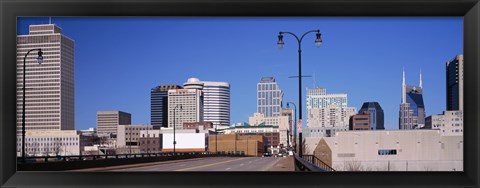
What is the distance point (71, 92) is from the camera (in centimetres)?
1538

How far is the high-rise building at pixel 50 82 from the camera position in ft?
42.0

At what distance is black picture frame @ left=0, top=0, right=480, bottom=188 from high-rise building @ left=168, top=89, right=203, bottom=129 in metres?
9.12

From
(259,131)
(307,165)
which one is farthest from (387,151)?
(307,165)

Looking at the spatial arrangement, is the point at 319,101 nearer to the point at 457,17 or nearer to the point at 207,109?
the point at 207,109

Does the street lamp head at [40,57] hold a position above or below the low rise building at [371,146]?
above

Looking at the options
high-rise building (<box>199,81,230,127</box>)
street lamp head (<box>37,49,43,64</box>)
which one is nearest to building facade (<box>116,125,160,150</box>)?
high-rise building (<box>199,81,230,127</box>)

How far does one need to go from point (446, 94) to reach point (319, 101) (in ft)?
41.7

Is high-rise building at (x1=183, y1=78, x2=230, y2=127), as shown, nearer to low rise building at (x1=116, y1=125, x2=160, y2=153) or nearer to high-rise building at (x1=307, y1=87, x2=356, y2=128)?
low rise building at (x1=116, y1=125, x2=160, y2=153)

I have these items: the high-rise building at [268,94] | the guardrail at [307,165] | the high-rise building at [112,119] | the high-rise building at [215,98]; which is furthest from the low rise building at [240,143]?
the high-rise building at [215,98]

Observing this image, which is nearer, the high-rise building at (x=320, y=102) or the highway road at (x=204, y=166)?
the highway road at (x=204, y=166)

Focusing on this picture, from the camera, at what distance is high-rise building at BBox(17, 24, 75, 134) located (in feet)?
42.0

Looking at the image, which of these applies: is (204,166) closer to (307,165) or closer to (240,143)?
(240,143)

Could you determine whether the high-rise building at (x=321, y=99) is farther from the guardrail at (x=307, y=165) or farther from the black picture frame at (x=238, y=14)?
the black picture frame at (x=238, y=14)

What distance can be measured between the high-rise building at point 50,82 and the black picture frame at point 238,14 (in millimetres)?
2953
